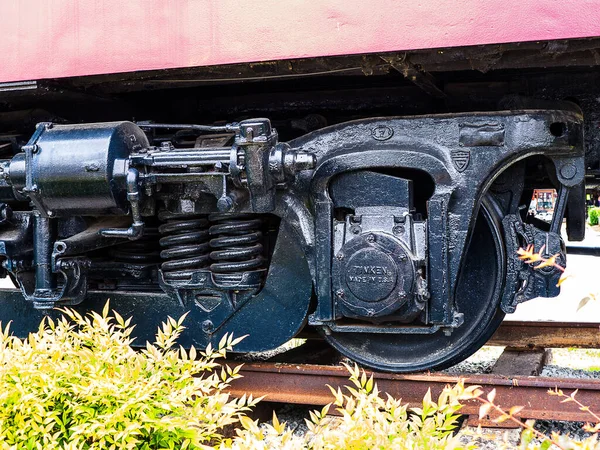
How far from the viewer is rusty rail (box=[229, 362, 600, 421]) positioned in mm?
2988

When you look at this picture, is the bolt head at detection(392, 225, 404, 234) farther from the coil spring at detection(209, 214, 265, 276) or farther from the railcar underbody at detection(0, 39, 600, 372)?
the coil spring at detection(209, 214, 265, 276)

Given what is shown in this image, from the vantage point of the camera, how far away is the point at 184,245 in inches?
140

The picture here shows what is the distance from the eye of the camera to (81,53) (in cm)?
310

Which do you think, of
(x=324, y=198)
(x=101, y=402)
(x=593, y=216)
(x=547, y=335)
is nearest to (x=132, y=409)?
(x=101, y=402)

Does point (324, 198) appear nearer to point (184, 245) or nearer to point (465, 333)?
point (184, 245)

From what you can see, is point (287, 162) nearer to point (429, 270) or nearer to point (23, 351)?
point (429, 270)

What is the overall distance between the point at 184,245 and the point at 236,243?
276mm

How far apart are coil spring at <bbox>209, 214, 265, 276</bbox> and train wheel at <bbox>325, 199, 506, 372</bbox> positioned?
1.79 feet

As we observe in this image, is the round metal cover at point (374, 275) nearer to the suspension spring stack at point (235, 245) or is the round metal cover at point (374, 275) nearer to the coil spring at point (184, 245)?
the suspension spring stack at point (235, 245)

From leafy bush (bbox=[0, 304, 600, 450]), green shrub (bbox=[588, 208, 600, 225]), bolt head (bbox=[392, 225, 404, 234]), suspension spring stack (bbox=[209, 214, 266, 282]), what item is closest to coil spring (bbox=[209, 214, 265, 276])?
suspension spring stack (bbox=[209, 214, 266, 282])

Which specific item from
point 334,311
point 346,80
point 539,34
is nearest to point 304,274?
point 334,311

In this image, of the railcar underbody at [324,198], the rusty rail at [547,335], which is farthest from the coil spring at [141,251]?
the rusty rail at [547,335]

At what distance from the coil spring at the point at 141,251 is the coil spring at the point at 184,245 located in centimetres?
25

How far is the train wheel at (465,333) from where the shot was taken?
3.30 m
